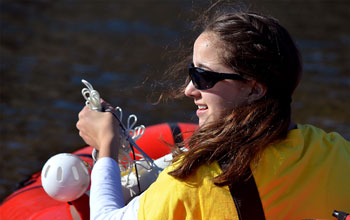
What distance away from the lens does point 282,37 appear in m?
1.77

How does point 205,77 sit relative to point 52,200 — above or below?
above

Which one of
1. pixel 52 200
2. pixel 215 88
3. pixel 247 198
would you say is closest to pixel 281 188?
pixel 247 198

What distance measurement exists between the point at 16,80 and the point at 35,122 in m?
1.21

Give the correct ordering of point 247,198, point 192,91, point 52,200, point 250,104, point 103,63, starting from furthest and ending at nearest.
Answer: point 103,63, point 52,200, point 192,91, point 250,104, point 247,198

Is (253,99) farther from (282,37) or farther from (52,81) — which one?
(52,81)

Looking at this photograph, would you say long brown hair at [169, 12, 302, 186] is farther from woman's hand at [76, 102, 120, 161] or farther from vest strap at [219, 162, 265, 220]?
woman's hand at [76, 102, 120, 161]

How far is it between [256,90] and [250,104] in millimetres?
58

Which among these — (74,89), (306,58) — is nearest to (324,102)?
(306,58)

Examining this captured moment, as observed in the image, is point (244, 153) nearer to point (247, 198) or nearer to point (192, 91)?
point (247, 198)

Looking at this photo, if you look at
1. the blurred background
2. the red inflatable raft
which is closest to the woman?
the red inflatable raft

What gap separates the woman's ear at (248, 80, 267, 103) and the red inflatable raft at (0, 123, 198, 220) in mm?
348

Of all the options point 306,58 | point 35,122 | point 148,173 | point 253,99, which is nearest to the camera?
point 253,99

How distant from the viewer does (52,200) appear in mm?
2652

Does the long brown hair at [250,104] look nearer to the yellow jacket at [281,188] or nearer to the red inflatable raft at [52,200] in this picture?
the yellow jacket at [281,188]
